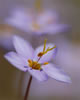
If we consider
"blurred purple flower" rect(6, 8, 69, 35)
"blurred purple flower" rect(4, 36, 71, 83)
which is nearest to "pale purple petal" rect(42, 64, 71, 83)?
"blurred purple flower" rect(4, 36, 71, 83)

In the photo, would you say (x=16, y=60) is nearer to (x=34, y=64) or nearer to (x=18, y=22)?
(x=34, y=64)

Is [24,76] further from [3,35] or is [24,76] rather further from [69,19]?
[69,19]

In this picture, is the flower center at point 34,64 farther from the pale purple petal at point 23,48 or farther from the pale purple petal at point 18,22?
the pale purple petal at point 18,22

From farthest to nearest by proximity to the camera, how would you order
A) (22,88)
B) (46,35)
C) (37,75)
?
(46,35) < (22,88) < (37,75)

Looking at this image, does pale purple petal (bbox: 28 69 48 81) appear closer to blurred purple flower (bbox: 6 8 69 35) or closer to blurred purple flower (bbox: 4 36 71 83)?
blurred purple flower (bbox: 4 36 71 83)

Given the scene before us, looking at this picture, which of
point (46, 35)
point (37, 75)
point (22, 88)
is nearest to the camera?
point (37, 75)

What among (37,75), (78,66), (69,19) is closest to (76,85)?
(78,66)

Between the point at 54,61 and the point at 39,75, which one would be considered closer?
the point at 39,75

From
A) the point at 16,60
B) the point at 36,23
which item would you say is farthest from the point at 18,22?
the point at 16,60
